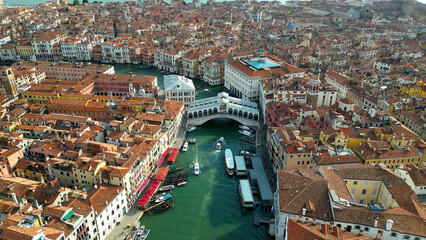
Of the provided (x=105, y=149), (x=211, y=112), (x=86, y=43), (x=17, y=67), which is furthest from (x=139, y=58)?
(x=105, y=149)

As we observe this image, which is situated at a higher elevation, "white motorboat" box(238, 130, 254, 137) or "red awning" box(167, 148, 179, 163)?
"red awning" box(167, 148, 179, 163)

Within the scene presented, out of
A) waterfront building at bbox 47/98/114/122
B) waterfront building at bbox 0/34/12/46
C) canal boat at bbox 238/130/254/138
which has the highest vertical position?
waterfront building at bbox 0/34/12/46

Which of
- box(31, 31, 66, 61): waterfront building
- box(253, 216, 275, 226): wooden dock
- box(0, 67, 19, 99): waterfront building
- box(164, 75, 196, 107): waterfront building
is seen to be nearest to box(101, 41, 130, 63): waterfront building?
box(31, 31, 66, 61): waterfront building

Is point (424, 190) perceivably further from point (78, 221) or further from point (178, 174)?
point (78, 221)

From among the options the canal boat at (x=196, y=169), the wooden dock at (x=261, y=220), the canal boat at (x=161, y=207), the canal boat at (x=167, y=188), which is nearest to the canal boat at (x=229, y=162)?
the canal boat at (x=196, y=169)

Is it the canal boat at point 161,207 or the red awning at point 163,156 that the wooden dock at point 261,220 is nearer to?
the canal boat at point 161,207

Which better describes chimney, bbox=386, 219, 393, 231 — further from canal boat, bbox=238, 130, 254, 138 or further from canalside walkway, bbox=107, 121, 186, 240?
canal boat, bbox=238, 130, 254, 138

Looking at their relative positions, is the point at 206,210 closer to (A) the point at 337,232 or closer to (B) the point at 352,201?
(B) the point at 352,201
